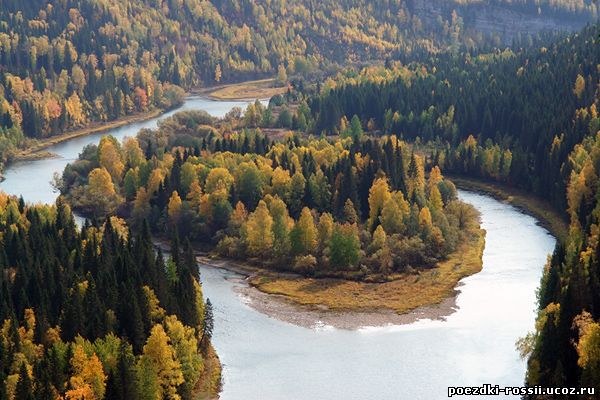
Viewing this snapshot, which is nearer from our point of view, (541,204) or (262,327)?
(262,327)

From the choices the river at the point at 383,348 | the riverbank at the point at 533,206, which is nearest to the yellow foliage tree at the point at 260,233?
the river at the point at 383,348

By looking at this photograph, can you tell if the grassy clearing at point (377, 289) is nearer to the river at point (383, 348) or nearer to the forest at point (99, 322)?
the river at point (383, 348)

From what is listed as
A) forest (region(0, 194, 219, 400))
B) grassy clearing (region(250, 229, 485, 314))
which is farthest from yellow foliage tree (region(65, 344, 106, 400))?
grassy clearing (region(250, 229, 485, 314))

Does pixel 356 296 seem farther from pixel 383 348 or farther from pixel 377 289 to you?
pixel 383 348

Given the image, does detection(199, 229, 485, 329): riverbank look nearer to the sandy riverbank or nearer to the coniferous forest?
the sandy riverbank

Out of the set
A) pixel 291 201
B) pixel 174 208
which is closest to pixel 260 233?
pixel 291 201

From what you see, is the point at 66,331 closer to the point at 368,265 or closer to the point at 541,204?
the point at 368,265


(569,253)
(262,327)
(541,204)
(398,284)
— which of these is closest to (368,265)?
(398,284)
